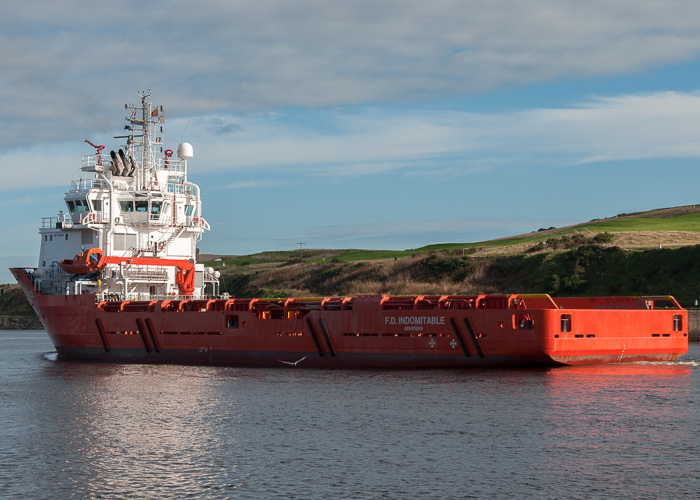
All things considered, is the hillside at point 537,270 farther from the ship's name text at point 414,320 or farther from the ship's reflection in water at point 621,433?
the ship's reflection in water at point 621,433

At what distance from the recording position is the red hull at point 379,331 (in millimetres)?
29453

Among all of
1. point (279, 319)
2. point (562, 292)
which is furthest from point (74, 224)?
point (562, 292)

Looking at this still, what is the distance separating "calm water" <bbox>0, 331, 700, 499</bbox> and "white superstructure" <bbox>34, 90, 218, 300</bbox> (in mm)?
9084

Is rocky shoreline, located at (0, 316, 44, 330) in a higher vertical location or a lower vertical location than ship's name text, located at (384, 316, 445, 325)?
lower

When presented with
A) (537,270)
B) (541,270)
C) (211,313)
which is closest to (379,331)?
(211,313)

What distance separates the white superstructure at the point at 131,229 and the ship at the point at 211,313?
57mm

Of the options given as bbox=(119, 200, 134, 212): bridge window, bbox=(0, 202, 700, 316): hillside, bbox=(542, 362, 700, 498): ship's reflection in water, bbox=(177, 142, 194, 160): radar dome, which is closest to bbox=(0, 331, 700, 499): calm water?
bbox=(542, 362, 700, 498): ship's reflection in water

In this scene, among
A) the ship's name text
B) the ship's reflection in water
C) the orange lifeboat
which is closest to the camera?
the ship's reflection in water

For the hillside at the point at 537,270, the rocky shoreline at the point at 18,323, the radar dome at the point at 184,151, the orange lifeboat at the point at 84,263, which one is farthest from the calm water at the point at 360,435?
the rocky shoreline at the point at 18,323

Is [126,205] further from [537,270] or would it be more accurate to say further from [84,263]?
[537,270]

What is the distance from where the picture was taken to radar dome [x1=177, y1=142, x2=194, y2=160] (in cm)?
4216

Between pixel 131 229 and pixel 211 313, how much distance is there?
7.19 m

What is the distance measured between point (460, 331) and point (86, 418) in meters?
13.5

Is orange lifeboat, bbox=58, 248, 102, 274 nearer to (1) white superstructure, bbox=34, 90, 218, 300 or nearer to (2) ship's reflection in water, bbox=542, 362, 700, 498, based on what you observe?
(1) white superstructure, bbox=34, 90, 218, 300
